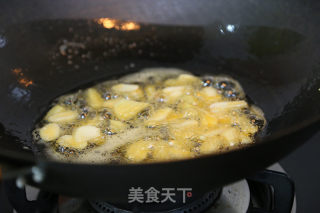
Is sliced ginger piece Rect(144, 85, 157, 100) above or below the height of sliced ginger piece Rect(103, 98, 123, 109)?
above

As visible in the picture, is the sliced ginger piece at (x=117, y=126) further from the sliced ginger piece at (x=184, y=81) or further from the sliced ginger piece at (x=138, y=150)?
the sliced ginger piece at (x=184, y=81)

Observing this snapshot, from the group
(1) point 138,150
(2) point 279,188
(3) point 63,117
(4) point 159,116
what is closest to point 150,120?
(4) point 159,116

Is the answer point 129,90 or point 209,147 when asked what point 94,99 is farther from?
point 209,147

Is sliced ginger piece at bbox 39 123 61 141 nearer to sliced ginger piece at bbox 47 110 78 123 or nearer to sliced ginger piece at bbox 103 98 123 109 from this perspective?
sliced ginger piece at bbox 47 110 78 123

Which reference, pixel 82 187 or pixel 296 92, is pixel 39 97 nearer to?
pixel 82 187

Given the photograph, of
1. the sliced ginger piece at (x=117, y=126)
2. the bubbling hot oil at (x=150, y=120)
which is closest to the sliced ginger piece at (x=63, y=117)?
the bubbling hot oil at (x=150, y=120)

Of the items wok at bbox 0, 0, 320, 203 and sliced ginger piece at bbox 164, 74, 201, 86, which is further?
sliced ginger piece at bbox 164, 74, 201, 86

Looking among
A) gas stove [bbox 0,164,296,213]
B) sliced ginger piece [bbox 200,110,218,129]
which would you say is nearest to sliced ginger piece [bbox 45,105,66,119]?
gas stove [bbox 0,164,296,213]

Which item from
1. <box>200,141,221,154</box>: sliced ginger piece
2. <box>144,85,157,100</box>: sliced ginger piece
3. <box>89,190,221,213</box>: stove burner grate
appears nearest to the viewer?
<box>89,190,221,213</box>: stove burner grate
